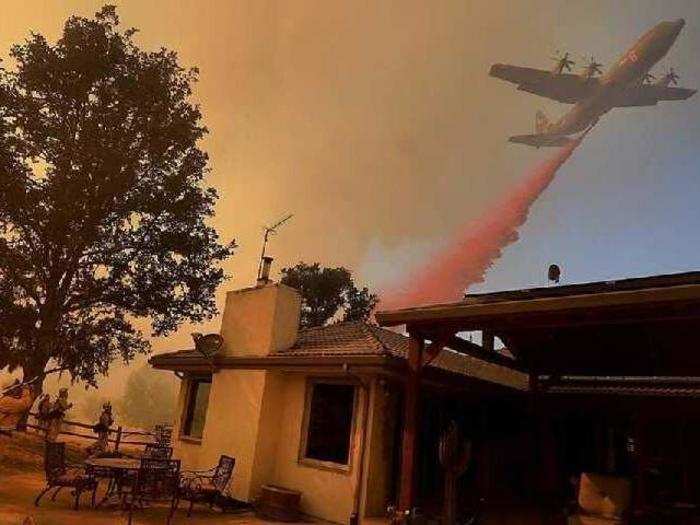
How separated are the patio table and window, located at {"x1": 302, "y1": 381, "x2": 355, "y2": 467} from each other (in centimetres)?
344

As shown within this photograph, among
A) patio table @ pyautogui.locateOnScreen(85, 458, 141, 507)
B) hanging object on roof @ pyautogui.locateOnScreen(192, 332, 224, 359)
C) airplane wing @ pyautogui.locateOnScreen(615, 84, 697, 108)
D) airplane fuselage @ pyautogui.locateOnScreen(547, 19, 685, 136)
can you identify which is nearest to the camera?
patio table @ pyautogui.locateOnScreen(85, 458, 141, 507)

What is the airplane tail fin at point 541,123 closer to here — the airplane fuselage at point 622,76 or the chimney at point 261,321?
the airplane fuselage at point 622,76

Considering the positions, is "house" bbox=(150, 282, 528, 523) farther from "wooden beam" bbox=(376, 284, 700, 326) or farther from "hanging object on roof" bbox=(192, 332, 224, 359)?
"wooden beam" bbox=(376, 284, 700, 326)

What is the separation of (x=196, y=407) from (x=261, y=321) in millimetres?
3642

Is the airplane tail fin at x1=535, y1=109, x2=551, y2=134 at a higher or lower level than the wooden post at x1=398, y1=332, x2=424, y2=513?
higher

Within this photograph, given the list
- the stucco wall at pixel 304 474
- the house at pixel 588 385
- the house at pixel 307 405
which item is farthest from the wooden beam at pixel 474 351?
the stucco wall at pixel 304 474

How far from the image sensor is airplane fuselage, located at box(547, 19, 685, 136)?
4825cm

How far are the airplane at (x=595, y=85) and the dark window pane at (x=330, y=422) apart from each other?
169 feet

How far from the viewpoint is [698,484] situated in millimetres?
12227

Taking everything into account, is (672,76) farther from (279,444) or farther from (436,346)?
(436,346)

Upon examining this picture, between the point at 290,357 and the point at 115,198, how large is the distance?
1277cm

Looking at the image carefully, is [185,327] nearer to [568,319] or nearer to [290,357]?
[290,357]

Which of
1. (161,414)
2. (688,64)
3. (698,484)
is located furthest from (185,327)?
(161,414)

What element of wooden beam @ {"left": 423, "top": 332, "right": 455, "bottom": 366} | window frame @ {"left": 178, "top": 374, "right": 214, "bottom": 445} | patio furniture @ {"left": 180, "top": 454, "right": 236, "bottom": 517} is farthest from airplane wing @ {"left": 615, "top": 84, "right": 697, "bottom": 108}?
patio furniture @ {"left": 180, "top": 454, "right": 236, "bottom": 517}
